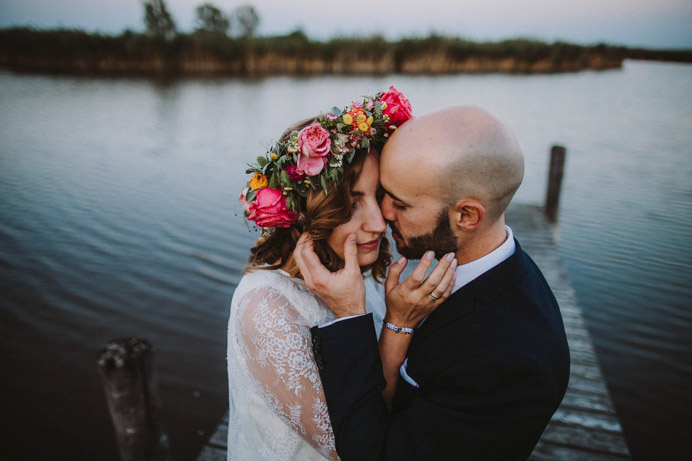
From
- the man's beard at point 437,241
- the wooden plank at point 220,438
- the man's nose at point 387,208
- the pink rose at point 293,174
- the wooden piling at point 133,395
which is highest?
the pink rose at point 293,174

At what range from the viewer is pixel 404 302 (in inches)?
68.7

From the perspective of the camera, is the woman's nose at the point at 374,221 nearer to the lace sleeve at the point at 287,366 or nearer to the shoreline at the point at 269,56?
the lace sleeve at the point at 287,366

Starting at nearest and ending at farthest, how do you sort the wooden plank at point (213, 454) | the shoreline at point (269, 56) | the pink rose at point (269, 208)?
the pink rose at point (269, 208) → the wooden plank at point (213, 454) → the shoreline at point (269, 56)

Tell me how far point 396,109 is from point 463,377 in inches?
52.6

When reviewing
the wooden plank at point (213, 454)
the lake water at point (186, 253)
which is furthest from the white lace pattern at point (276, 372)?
the lake water at point (186, 253)

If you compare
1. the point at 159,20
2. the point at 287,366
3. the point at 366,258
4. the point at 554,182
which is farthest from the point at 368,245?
the point at 159,20

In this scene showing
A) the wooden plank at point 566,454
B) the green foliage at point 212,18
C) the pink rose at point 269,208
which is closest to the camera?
the pink rose at point 269,208

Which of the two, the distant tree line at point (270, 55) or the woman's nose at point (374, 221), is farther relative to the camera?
the distant tree line at point (270, 55)

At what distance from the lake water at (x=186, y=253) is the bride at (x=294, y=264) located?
8.44 ft

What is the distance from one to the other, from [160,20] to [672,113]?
37097 millimetres

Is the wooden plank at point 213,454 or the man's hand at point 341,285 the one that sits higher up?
the man's hand at point 341,285

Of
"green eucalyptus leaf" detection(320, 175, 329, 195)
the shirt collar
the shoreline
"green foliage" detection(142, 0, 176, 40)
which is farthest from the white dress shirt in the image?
"green foliage" detection(142, 0, 176, 40)

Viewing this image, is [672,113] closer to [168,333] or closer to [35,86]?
[168,333]

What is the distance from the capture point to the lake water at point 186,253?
4.24 meters
